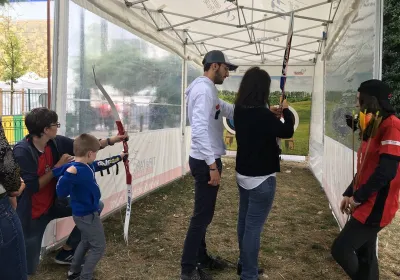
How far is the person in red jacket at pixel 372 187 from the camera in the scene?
1919 millimetres

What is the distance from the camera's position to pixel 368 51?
2.76 metres

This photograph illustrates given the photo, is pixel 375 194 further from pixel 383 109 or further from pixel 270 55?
pixel 270 55

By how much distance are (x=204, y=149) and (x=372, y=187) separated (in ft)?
3.56

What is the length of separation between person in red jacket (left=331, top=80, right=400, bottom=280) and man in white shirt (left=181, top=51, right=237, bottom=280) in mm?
936

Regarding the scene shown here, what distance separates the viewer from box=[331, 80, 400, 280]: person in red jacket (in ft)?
6.30

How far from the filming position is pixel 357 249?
7.40ft

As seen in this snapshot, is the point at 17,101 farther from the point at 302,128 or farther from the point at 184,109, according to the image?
the point at 302,128

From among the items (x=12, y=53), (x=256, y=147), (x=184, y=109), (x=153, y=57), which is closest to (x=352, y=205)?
(x=256, y=147)

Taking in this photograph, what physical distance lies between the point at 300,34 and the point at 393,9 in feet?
27.9

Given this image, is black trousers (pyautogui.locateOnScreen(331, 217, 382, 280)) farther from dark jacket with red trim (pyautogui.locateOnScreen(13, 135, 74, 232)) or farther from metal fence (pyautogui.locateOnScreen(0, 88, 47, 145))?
metal fence (pyautogui.locateOnScreen(0, 88, 47, 145))

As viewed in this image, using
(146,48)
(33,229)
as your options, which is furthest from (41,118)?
(146,48)

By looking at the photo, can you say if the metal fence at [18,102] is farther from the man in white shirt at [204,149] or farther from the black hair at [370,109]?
the black hair at [370,109]

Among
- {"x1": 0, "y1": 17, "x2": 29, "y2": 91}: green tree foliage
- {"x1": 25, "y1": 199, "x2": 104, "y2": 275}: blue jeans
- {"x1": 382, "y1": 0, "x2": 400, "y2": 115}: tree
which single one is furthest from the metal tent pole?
{"x1": 382, "y1": 0, "x2": 400, "y2": 115}: tree

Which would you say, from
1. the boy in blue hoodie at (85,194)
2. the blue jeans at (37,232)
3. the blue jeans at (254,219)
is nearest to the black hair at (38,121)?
the boy in blue hoodie at (85,194)
